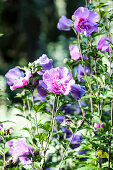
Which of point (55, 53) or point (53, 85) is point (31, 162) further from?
point (55, 53)

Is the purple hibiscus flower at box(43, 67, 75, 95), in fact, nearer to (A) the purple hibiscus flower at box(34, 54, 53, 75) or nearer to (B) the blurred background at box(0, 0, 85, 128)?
(A) the purple hibiscus flower at box(34, 54, 53, 75)

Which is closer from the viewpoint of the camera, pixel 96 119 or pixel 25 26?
pixel 96 119

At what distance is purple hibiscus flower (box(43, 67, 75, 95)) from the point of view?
2.70 ft

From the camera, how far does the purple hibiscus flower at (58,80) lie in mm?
823

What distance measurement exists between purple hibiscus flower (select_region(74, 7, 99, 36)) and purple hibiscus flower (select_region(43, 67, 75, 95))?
0.16 m

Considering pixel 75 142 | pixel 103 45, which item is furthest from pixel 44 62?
pixel 75 142

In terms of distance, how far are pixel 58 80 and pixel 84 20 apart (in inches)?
8.6

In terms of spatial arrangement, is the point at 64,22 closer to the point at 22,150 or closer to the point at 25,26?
the point at 22,150

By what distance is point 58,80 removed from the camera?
85cm

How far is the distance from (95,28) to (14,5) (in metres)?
7.48

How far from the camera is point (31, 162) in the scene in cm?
93

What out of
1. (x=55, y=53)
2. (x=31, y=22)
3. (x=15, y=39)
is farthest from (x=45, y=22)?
(x=55, y=53)

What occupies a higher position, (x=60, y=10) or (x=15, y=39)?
(x=60, y=10)

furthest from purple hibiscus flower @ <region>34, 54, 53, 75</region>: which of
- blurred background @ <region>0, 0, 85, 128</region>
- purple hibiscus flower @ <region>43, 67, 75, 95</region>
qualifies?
blurred background @ <region>0, 0, 85, 128</region>
